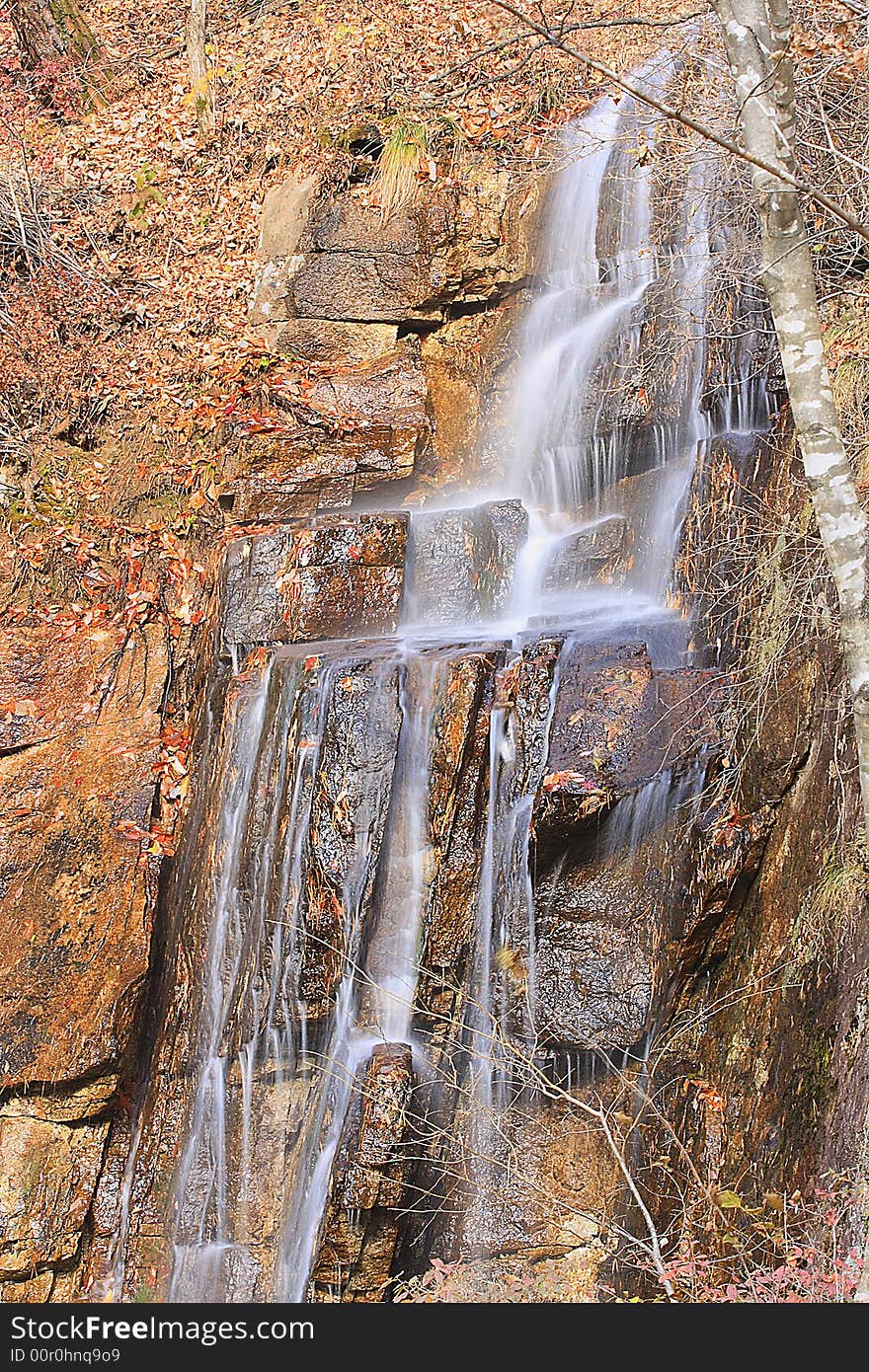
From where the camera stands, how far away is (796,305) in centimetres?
346

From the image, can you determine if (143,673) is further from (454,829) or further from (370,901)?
(454,829)

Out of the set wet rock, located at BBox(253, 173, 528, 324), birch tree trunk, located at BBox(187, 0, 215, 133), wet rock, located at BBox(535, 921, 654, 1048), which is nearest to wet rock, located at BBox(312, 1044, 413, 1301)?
wet rock, located at BBox(535, 921, 654, 1048)

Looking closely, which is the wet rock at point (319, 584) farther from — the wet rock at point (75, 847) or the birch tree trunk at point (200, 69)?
the birch tree trunk at point (200, 69)

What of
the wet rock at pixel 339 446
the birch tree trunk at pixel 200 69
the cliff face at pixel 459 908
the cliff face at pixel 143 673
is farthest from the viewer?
the birch tree trunk at pixel 200 69

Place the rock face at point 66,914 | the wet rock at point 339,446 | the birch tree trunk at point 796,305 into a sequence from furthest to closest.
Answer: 1. the wet rock at point 339,446
2. the rock face at point 66,914
3. the birch tree trunk at point 796,305

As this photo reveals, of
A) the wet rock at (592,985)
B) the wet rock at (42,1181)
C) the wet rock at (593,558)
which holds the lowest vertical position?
the wet rock at (42,1181)

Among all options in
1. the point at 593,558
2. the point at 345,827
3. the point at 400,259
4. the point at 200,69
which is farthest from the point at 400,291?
the point at 345,827

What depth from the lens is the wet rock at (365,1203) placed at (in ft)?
16.1

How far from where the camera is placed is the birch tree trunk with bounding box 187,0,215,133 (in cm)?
1049

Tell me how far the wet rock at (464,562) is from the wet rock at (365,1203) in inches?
121

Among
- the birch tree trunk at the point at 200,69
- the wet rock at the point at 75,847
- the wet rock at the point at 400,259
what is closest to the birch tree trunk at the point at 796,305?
the wet rock at the point at 75,847

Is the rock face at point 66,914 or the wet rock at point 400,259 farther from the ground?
the wet rock at point 400,259

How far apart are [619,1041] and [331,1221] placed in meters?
1.57

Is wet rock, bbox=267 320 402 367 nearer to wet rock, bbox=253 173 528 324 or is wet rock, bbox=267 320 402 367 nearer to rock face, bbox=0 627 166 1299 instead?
wet rock, bbox=253 173 528 324
